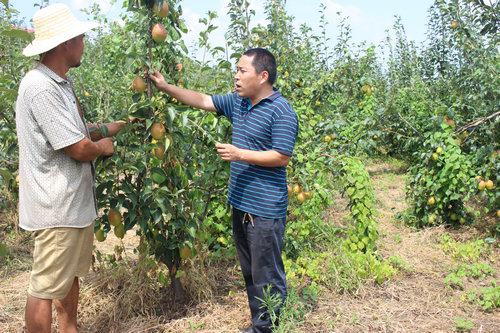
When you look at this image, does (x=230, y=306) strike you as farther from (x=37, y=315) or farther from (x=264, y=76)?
(x=264, y=76)

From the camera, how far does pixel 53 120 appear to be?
1.65 meters

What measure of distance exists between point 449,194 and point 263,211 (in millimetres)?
2573

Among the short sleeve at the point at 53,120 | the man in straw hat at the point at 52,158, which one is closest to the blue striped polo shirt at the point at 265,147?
the man in straw hat at the point at 52,158

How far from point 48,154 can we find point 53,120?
0.16 metres

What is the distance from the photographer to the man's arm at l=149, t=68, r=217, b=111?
2.07 metres

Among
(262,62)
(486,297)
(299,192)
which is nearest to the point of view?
(262,62)

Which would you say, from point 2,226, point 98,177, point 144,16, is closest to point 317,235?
point 98,177

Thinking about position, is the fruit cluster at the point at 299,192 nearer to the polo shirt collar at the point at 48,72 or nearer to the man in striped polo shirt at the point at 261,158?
the man in striped polo shirt at the point at 261,158

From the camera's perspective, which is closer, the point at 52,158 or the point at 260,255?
the point at 52,158

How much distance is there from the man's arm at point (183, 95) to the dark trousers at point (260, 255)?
0.62 metres

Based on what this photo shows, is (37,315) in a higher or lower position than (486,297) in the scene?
higher

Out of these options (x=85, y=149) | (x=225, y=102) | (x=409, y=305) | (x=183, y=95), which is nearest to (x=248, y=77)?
(x=225, y=102)

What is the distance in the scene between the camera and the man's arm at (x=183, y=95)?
2.07 m

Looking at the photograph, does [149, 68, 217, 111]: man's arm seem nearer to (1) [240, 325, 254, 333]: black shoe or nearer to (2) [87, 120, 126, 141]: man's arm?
(2) [87, 120, 126, 141]: man's arm
